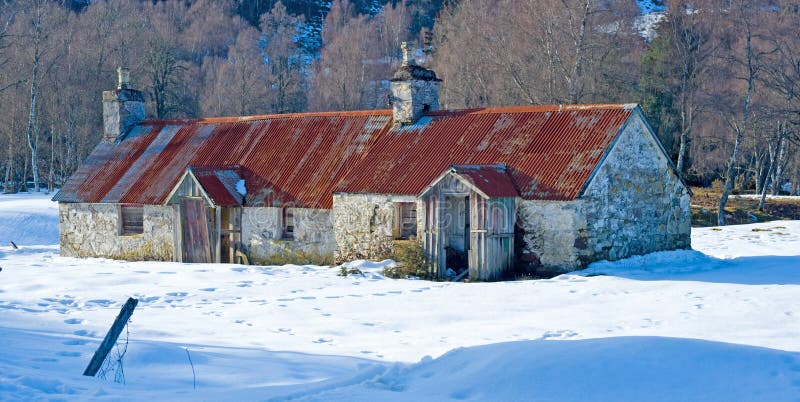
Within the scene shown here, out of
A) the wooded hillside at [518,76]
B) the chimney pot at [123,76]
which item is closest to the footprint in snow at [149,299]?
the chimney pot at [123,76]

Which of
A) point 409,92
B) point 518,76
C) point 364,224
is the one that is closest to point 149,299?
point 364,224

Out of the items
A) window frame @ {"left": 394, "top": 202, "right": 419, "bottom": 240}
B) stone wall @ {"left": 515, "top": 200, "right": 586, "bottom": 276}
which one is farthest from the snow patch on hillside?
stone wall @ {"left": 515, "top": 200, "right": 586, "bottom": 276}

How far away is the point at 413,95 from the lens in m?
23.0

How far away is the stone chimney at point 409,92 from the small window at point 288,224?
12.6 feet

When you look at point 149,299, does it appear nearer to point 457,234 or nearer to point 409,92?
point 457,234

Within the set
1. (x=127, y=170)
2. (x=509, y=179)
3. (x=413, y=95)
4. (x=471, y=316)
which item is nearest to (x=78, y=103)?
(x=127, y=170)

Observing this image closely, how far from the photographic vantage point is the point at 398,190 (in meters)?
19.9

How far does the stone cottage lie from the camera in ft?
60.8

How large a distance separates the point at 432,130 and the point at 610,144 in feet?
17.1

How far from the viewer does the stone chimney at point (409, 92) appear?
23031 millimetres

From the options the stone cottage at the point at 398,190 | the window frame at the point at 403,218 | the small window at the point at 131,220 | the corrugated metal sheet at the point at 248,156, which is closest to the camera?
the stone cottage at the point at 398,190

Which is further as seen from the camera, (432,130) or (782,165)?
(782,165)

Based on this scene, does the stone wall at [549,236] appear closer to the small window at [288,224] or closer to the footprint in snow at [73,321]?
the small window at [288,224]

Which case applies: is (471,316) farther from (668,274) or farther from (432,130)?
(432,130)
